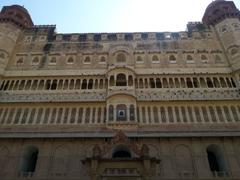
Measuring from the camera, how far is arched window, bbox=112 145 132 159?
19.5 meters

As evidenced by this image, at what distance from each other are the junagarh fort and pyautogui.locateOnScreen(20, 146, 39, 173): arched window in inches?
3.0

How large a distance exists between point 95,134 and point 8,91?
8845 mm

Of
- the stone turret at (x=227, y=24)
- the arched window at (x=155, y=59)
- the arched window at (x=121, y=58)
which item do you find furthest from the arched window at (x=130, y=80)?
the stone turret at (x=227, y=24)

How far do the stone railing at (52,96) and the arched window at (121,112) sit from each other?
1.58m

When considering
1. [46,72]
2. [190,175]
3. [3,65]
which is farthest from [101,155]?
[3,65]

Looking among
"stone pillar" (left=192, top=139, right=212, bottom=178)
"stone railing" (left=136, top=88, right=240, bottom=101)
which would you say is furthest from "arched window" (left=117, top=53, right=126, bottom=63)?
"stone pillar" (left=192, top=139, right=212, bottom=178)

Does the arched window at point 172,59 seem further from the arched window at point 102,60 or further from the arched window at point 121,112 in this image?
the arched window at point 121,112

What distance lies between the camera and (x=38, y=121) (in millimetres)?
22156

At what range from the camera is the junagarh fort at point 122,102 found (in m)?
19.2

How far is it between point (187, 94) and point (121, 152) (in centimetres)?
736

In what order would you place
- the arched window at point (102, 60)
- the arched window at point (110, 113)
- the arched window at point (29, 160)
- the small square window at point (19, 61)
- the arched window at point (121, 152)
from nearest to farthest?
the arched window at point (121, 152), the arched window at point (29, 160), the arched window at point (110, 113), the small square window at point (19, 61), the arched window at point (102, 60)

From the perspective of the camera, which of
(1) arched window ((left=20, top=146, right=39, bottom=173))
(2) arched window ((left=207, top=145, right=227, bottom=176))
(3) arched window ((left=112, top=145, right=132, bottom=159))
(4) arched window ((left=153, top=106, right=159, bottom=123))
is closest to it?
(2) arched window ((left=207, top=145, right=227, bottom=176))

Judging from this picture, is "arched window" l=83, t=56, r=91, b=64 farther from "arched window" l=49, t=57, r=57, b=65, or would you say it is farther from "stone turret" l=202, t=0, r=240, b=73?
"stone turret" l=202, t=0, r=240, b=73

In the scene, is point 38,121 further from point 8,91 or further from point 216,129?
point 216,129
